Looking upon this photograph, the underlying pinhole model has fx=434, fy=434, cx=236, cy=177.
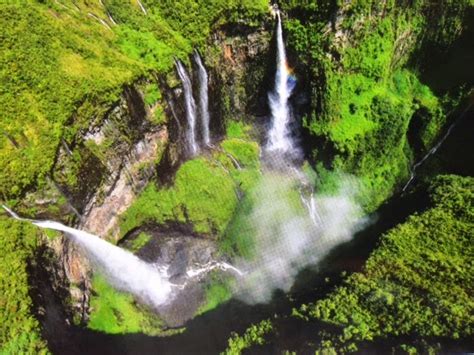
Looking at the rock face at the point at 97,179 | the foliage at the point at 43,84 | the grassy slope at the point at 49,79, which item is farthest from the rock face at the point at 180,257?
the foliage at the point at 43,84

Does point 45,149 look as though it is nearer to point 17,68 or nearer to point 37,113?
point 37,113

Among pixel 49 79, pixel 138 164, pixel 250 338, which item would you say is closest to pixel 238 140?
pixel 138 164

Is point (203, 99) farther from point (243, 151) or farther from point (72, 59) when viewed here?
point (72, 59)

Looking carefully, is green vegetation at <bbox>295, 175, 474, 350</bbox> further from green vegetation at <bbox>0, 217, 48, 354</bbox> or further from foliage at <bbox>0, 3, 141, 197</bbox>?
foliage at <bbox>0, 3, 141, 197</bbox>

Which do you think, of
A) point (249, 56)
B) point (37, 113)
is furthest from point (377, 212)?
point (37, 113)

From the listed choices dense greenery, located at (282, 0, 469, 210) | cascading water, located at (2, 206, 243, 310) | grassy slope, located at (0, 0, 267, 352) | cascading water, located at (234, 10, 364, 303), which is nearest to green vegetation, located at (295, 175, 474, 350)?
cascading water, located at (234, 10, 364, 303)

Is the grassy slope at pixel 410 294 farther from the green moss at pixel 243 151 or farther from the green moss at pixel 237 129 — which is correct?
the green moss at pixel 237 129
